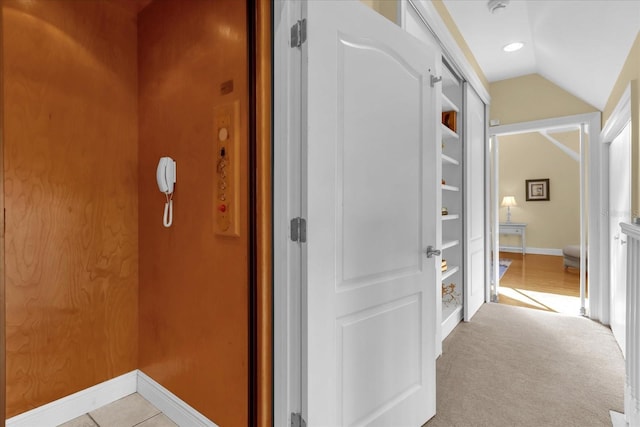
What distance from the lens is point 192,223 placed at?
1.73m

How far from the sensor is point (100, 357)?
1987 millimetres

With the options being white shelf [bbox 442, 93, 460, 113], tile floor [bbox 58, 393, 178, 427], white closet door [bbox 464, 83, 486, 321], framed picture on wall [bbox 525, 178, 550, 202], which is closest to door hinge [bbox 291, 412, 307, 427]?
tile floor [bbox 58, 393, 178, 427]

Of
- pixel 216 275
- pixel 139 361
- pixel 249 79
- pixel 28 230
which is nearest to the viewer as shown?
pixel 249 79

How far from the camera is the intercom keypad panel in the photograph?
1.48 m

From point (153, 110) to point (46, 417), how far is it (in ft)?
5.77

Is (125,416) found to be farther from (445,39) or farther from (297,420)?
(445,39)

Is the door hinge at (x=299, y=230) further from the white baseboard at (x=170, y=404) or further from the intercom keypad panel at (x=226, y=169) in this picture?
the white baseboard at (x=170, y=404)

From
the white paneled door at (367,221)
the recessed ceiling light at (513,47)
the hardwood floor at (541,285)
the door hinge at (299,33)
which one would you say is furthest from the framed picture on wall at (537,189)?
the door hinge at (299,33)

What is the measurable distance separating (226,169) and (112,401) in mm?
1631

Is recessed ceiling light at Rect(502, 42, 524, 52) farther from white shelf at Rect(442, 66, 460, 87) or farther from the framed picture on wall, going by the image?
the framed picture on wall

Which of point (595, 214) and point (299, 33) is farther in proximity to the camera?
point (595, 214)

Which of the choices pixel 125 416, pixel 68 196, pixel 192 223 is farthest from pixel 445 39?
pixel 125 416

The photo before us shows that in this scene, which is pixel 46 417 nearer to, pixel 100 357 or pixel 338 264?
pixel 100 357

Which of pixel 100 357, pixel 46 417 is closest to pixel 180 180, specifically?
pixel 100 357
